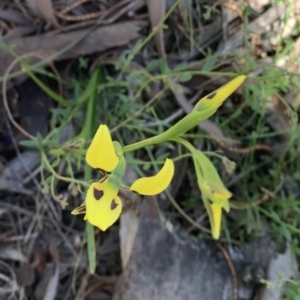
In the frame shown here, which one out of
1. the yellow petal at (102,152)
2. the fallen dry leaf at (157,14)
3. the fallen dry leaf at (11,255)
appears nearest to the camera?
the yellow petal at (102,152)

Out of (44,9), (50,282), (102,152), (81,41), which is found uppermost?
(102,152)

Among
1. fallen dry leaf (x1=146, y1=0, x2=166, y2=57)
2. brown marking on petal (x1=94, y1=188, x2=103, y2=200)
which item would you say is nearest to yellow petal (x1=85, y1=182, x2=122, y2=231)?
brown marking on petal (x1=94, y1=188, x2=103, y2=200)

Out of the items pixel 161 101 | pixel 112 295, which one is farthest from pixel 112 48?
pixel 112 295

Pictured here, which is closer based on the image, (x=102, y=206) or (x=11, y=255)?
(x=102, y=206)

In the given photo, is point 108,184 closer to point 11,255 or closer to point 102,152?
point 102,152

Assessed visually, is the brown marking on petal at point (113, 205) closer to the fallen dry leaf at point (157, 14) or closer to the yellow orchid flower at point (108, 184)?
the yellow orchid flower at point (108, 184)

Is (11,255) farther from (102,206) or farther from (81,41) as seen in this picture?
(102,206)

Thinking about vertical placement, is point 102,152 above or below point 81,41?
above

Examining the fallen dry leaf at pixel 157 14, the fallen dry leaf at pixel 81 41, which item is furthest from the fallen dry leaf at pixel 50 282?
the fallen dry leaf at pixel 157 14

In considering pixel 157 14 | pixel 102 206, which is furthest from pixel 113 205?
pixel 157 14
